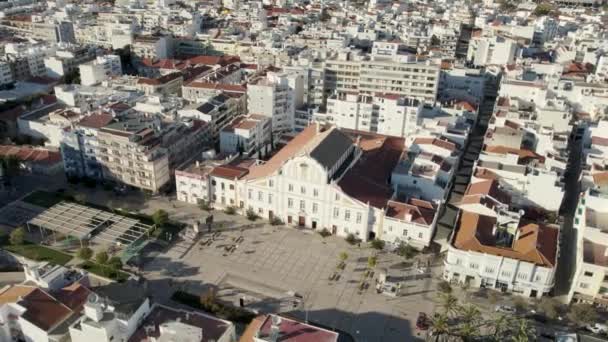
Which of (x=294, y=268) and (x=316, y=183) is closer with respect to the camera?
(x=294, y=268)

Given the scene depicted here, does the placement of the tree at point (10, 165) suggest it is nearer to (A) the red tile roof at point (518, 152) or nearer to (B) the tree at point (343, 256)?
(B) the tree at point (343, 256)

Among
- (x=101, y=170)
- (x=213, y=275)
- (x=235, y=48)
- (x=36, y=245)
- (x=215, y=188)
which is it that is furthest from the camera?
(x=235, y=48)

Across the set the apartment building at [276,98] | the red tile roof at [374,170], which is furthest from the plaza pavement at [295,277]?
the apartment building at [276,98]

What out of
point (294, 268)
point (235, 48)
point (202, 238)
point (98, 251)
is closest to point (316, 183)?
point (294, 268)

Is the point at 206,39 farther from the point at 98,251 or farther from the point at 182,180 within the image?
the point at 98,251

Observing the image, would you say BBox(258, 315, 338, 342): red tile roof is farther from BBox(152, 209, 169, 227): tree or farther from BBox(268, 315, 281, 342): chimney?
BBox(152, 209, 169, 227): tree

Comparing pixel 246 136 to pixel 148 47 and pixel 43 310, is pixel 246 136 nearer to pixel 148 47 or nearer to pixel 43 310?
pixel 43 310

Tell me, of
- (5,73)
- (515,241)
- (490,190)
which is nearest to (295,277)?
(515,241)
